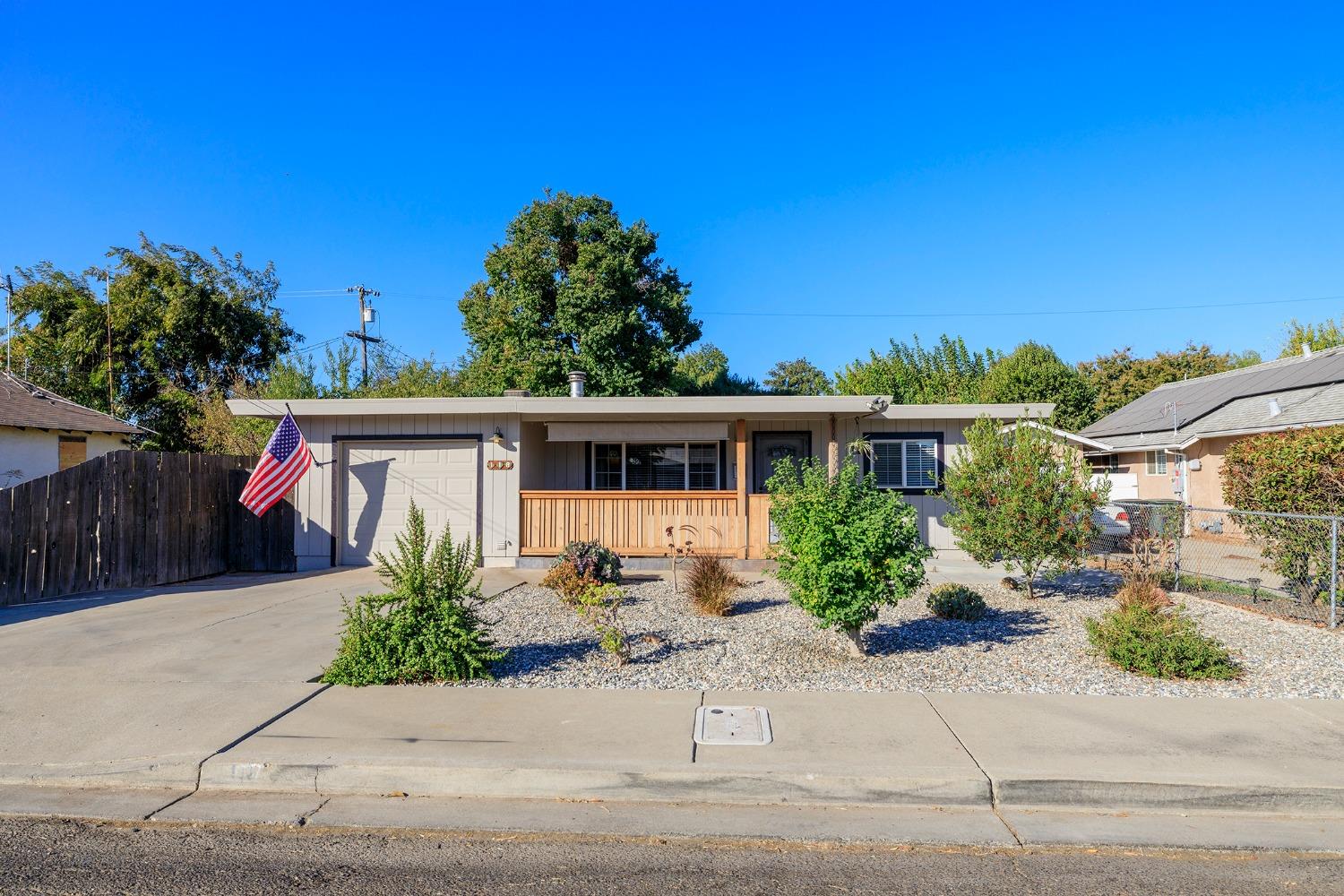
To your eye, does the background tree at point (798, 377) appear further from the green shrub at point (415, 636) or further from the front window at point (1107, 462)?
the green shrub at point (415, 636)

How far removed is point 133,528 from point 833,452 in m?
10.6

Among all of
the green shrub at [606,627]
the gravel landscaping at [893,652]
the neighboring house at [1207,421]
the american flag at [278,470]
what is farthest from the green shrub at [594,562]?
the neighboring house at [1207,421]

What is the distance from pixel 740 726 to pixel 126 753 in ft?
12.4

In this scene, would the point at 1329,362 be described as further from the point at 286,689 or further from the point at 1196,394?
the point at 286,689

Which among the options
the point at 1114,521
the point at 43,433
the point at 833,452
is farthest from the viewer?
the point at 43,433

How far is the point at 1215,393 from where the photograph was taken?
85.2 feet

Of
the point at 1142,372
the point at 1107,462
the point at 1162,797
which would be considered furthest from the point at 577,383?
the point at 1142,372

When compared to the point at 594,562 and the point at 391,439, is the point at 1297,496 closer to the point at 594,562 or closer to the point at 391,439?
the point at 594,562

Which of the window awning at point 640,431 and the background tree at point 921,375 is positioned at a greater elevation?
the background tree at point 921,375

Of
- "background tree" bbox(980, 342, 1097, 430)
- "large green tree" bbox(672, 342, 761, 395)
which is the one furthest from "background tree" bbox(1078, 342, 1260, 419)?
"large green tree" bbox(672, 342, 761, 395)

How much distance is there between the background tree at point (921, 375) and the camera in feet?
111

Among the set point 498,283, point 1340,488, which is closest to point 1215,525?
point 1340,488

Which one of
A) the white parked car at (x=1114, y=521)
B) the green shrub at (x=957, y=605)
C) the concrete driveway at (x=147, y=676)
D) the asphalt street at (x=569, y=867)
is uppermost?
the white parked car at (x=1114, y=521)

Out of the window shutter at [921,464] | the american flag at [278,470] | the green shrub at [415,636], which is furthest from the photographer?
the window shutter at [921,464]
